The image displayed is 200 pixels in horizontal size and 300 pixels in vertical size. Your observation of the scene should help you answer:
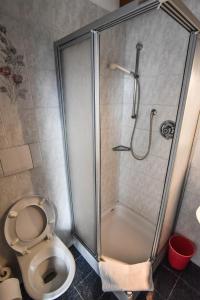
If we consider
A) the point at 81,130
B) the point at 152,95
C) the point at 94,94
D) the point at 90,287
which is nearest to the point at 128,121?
the point at 152,95

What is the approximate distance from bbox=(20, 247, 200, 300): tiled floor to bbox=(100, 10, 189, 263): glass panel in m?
0.24

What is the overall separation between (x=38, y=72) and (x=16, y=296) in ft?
5.08

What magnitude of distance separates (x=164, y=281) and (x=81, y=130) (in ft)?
5.22

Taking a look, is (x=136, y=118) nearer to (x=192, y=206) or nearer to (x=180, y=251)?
(x=192, y=206)

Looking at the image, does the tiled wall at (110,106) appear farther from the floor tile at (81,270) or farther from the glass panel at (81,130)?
the floor tile at (81,270)

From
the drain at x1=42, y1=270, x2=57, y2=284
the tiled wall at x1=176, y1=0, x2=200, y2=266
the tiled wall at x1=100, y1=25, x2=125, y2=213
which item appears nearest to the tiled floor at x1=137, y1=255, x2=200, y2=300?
the tiled wall at x1=176, y1=0, x2=200, y2=266

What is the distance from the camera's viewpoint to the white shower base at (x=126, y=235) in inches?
64.5

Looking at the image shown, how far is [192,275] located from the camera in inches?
61.3

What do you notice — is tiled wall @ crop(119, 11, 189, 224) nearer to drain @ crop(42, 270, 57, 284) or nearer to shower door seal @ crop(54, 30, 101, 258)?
shower door seal @ crop(54, 30, 101, 258)

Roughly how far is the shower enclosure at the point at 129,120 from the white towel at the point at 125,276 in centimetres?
13

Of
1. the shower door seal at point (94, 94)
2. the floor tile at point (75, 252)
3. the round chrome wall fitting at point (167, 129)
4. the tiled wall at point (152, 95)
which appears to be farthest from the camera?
the floor tile at point (75, 252)

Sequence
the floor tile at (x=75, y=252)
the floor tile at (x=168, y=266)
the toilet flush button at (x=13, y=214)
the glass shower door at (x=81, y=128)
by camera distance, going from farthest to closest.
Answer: the floor tile at (x=75, y=252) < the floor tile at (x=168, y=266) < the toilet flush button at (x=13, y=214) < the glass shower door at (x=81, y=128)

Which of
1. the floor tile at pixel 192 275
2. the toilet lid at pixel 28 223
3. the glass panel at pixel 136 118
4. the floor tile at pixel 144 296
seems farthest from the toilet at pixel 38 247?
the floor tile at pixel 192 275

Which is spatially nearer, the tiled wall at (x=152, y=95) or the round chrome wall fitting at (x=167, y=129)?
the tiled wall at (x=152, y=95)
